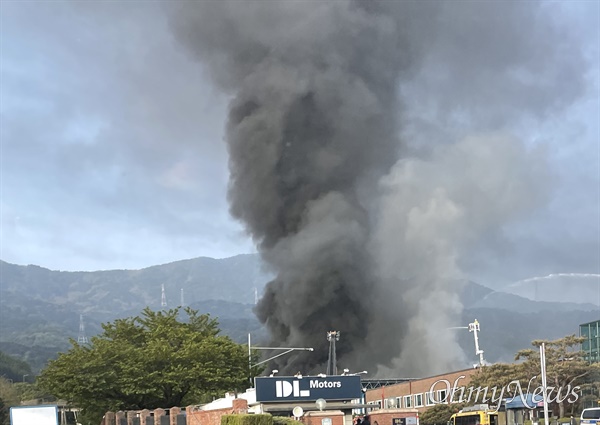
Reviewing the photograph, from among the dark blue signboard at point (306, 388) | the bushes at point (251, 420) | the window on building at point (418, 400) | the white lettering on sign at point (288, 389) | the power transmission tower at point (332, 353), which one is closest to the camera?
the bushes at point (251, 420)

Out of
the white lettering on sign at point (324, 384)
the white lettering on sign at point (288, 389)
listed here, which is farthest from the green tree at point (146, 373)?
the white lettering on sign at point (324, 384)

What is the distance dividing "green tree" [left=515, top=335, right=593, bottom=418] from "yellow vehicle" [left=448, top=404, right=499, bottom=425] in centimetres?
717

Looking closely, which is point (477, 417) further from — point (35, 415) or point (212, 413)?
point (35, 415)

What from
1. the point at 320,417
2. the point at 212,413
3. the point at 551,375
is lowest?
the point at 320,417

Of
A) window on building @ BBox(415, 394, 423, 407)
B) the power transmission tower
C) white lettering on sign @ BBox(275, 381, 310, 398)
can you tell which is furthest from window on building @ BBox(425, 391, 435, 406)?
white lettering on sign @ BBox(275, 381, 310, 398)

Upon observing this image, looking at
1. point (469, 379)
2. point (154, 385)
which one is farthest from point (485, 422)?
point (154, 385)

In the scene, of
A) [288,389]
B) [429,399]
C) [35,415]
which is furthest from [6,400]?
[35,415]

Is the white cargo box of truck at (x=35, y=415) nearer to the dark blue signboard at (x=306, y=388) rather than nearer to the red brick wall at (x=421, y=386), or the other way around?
the dark blue signboard at (x=306, y=388)

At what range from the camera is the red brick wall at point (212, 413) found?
1371 inches

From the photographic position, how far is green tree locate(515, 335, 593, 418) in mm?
57938

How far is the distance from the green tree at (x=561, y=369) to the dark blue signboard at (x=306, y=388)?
20887mm

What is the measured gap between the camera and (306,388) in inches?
1654

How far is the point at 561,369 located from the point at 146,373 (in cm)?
3047

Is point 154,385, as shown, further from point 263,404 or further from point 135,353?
point 263,404
